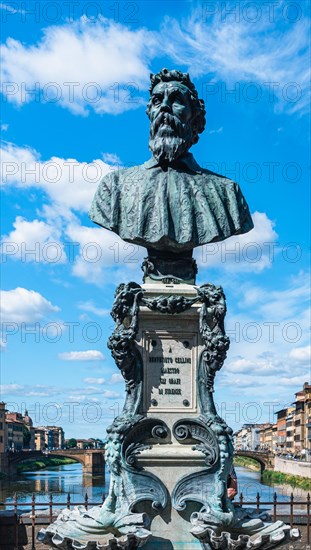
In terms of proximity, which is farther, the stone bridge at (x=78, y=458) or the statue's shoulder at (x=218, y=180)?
the stone bridge at (x=78, y=458)

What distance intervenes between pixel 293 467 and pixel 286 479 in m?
2.41

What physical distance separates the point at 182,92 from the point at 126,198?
1475 mm

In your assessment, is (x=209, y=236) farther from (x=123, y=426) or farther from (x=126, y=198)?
(x=123, y=426)

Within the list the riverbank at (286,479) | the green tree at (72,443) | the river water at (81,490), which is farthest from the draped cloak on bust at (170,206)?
the green tree at (72,443)

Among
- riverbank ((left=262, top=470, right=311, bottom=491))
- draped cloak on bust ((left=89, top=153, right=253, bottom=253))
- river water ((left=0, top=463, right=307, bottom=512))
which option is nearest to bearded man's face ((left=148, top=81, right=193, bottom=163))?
draped cloak on bust ((left=89, top=153, right=253, bottom=253))

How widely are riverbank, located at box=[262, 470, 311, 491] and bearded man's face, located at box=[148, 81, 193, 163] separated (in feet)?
149

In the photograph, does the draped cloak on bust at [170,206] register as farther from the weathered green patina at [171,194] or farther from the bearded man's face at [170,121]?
the bearded man's face at [170,121]

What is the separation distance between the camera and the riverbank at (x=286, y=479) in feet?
174

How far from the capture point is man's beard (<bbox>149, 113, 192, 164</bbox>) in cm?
943

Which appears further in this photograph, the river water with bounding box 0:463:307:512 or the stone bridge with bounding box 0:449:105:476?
the stone bridge with bounding box 0:449:105:476

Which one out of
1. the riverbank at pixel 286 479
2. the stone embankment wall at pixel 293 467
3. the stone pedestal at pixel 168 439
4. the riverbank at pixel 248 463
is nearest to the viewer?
Answer: the stone pedestal at pixel 168 439

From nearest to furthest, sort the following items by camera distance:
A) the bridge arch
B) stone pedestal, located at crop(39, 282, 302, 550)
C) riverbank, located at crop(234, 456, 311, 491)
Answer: stone pedestal, located at crop(39, 282, 302, 550) → riverbank, located at crop(234, 456, 311, 491) → the bridge arch

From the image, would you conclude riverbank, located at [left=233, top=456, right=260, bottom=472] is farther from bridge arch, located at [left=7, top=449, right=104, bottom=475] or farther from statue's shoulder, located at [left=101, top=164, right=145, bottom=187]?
statue's shoulder, located at [left=101, top=164, right=145, bottom=187]

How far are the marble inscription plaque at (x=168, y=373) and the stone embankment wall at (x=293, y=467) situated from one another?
1946 inches
